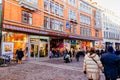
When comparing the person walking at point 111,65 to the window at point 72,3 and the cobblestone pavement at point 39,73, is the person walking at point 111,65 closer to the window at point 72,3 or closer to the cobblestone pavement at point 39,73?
the cobblestone pavement at point 39,73

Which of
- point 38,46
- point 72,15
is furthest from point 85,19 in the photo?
point 38,46

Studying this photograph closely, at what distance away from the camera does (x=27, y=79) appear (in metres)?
11.0

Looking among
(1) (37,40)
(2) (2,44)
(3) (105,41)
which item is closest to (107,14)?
(3) (105,41)

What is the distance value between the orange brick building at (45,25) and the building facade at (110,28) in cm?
831

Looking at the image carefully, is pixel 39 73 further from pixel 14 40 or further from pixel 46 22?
pixel 46 22

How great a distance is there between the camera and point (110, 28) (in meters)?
55.4

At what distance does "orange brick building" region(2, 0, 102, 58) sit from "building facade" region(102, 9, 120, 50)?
8.31 m

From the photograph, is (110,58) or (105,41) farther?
(105,41)

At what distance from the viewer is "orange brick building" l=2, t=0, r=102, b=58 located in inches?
907

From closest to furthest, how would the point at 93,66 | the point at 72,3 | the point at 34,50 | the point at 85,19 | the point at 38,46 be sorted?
1. the point at 93,66
2. the point at 34,50
3. the point at 38,46
4. the point at 72,3
5. the point at 85,19

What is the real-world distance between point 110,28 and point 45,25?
30765 millimetres

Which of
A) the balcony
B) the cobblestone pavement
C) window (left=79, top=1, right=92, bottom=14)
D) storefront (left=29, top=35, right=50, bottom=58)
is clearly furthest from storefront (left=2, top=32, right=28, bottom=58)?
window (left=79, top=1, right=92, bottom=14)

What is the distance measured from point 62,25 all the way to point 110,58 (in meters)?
27.1

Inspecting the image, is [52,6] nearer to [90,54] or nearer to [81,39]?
[81,39]
